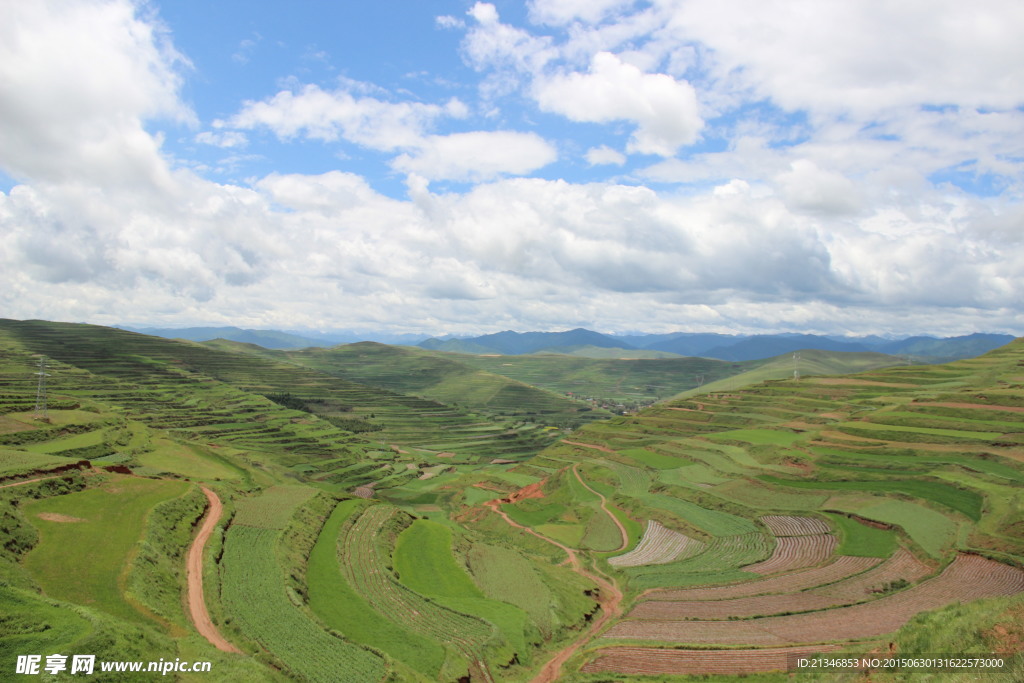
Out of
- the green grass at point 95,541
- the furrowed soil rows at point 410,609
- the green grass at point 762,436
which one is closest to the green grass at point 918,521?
the green grass at point 762,436

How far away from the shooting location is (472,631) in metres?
40.3

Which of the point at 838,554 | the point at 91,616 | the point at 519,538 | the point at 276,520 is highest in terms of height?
the point at 91,616

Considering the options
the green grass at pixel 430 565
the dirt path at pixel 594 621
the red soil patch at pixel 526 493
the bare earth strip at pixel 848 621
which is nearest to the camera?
the dirt path at pixel 594 621

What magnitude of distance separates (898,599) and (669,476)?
46543mm

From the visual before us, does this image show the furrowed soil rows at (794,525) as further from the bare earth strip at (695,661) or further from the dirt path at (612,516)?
the bare earth strip at (695,661)

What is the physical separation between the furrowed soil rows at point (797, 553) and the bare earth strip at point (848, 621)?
9866mm

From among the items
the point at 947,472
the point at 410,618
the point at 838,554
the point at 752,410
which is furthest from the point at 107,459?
the point at 752,410

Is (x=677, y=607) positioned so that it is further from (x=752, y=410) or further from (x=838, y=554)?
(x=752, y=410)

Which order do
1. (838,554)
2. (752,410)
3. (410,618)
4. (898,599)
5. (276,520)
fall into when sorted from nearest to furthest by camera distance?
(410,618) < (898,599) < (276,520) < (838,554) < (752,410)

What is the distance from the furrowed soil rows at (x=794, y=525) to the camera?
65562mm

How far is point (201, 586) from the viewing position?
37500 mm

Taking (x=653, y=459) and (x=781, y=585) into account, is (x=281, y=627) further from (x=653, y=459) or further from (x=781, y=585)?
(x=653, y=459)

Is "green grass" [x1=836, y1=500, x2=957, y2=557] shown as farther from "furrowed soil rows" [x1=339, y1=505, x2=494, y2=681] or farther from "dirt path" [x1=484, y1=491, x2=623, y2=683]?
"furrowed soil rows" [x1=339, y1=505, x2=494, y2=681]

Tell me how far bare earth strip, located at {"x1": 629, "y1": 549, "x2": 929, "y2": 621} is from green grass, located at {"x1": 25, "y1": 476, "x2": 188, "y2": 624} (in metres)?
40.1
